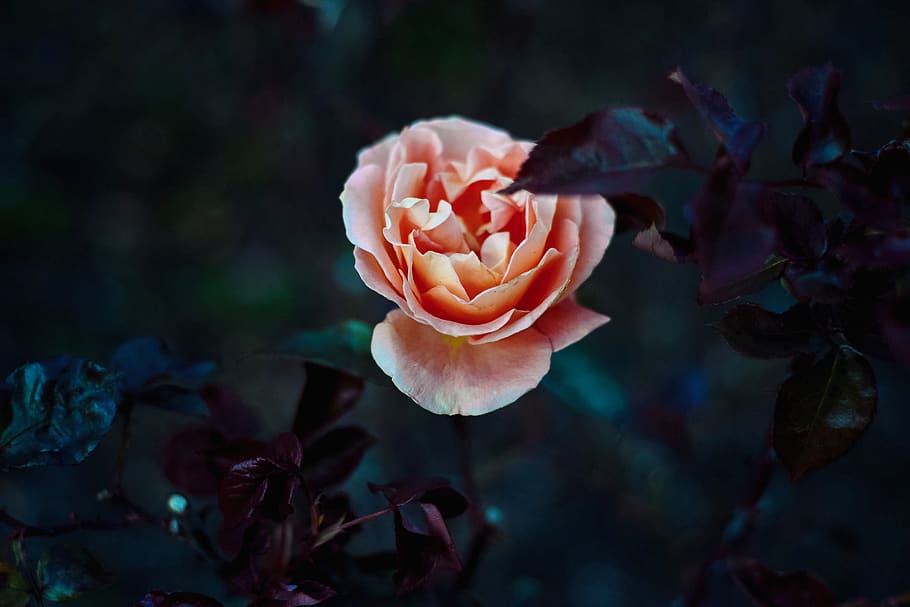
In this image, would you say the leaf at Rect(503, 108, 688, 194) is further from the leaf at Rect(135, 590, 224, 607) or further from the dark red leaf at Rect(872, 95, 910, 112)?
the leaf at Rect(135, 590, 224, 607)

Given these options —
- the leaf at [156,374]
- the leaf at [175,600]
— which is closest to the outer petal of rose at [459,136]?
the leaf at [156,374]

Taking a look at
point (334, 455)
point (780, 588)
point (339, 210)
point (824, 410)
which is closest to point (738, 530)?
point (780, 588)

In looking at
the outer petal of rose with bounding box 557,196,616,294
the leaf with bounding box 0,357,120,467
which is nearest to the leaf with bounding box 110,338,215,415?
the leaf with bounding box 0,357,120,467

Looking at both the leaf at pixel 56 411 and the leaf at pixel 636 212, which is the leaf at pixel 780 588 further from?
the leaf at pixel 56 411

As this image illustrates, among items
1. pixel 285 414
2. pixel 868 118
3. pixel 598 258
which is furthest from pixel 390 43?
pixel 598 258

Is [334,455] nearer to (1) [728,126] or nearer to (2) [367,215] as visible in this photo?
(2) [367,215]

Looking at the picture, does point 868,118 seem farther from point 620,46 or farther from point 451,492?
point 451,492
